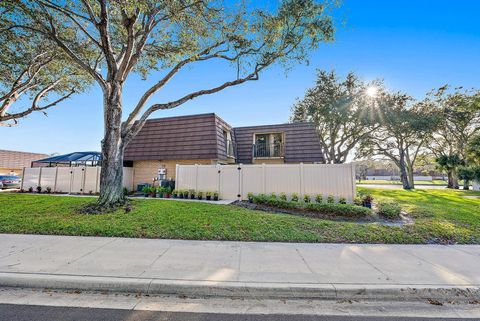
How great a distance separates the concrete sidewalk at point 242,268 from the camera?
3.02 meters

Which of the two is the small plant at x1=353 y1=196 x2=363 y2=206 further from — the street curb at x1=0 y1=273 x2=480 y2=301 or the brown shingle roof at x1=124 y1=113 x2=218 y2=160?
the brown shingle roof at x1=124 y1=113 x2=218 y2=160

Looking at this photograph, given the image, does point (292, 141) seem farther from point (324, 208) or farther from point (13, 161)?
point (13, 161)

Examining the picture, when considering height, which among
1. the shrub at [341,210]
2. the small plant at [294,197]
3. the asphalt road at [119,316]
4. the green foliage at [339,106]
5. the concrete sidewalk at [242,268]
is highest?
the green foliage at [339,106]

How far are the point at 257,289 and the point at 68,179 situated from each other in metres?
15.3

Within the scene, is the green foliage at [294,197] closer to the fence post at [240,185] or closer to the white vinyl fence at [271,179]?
the white vinyl fence at [271,179]

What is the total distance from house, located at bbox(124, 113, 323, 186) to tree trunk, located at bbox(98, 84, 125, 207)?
15.7 feet

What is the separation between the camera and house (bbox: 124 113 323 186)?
527 inches

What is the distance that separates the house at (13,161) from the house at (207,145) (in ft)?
88.1

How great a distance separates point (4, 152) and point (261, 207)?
39996mm

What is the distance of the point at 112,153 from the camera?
8094mm

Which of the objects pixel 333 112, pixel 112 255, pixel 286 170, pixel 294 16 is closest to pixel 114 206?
pixel 112 255

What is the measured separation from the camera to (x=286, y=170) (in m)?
10.4

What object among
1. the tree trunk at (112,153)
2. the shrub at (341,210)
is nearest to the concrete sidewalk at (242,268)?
the shrub at (341,210)

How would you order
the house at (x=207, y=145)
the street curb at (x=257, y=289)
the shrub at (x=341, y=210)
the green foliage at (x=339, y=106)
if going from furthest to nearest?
the green foliage at (x=339, y=106)
the house at (x=207, y=145)
the shrub at (x=341, y=210)
the street curb at (x=257, y=289)
